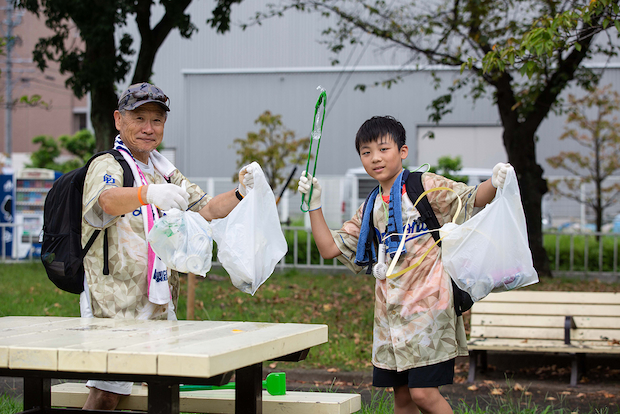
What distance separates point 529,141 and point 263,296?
453cm

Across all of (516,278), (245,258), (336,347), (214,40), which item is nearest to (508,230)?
(516,278)

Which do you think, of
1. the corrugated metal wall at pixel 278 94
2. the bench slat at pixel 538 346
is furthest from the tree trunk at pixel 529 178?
the corrugated metal wall at pixel 278 94

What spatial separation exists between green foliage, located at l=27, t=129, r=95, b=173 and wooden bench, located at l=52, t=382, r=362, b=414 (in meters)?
17.5

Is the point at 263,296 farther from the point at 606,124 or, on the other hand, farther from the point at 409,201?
the point at 606,124

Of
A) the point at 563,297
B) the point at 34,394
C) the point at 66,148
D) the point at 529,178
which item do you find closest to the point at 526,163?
the point at 529,178

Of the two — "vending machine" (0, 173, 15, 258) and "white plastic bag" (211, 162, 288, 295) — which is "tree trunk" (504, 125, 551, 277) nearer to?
"white plastic bag" (211, 162, 288, 295)

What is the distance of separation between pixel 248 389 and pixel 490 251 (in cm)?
107

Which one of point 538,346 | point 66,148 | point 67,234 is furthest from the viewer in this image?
point 66,148

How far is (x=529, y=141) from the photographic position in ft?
29.9

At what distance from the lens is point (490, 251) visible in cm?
238

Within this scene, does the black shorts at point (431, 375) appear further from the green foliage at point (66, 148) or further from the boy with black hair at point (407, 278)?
the green foliage at point (66, 148)

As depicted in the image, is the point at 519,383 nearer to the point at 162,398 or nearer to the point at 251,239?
the point at 251,239

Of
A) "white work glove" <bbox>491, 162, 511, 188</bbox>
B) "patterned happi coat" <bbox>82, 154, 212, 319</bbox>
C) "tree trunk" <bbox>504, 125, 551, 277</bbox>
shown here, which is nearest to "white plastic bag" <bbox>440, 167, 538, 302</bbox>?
"white work glove" <bbox>491, 162, 511, 188</bbox>

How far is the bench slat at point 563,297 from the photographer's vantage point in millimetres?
5262
